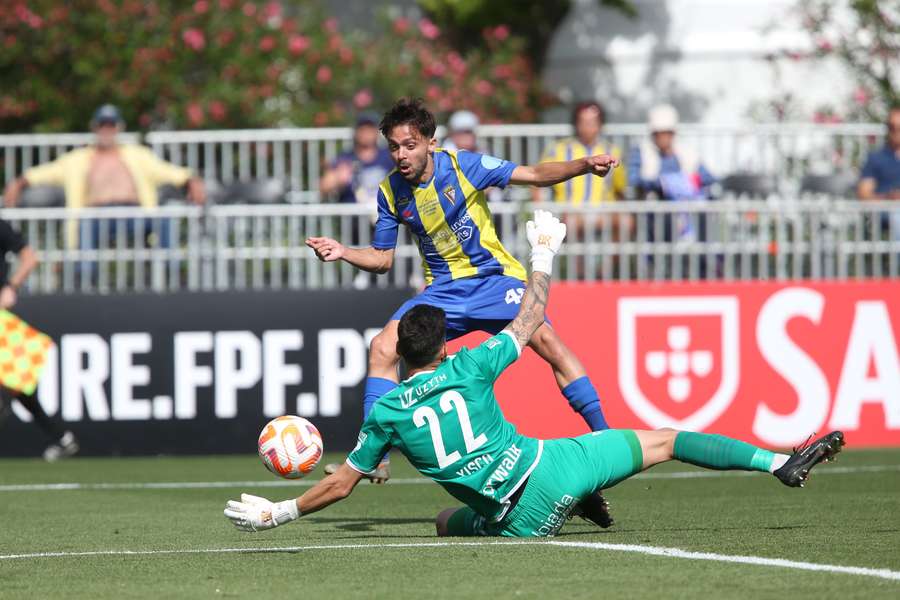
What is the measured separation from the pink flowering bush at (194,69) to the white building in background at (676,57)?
2156 millimetres

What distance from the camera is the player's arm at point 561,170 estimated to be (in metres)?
8.99

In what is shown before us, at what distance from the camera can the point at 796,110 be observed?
848 inches

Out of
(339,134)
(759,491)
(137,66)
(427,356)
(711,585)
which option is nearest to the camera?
(711,585)

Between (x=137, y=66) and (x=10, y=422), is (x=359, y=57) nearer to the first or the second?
(x=137, y=66)

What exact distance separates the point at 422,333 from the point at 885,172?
9.30 m

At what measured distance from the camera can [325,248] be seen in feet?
29.5

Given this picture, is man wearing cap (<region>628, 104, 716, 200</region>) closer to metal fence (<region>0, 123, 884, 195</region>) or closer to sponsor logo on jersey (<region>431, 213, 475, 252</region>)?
metal fence (<region>0, 123, 884, 195</region>)

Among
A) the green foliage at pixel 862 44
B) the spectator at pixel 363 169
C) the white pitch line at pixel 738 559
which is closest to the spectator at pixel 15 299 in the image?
the spectator at pixel 363 169

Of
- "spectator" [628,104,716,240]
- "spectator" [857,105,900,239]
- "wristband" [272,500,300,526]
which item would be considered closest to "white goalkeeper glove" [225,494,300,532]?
"wristband" [272,500,300,526]

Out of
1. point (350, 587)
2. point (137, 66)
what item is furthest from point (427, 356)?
point (137, 66)

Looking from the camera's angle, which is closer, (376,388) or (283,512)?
(283,512)

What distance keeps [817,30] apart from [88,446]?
1042 cm

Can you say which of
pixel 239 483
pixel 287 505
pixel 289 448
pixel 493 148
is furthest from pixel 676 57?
pixel 287 505

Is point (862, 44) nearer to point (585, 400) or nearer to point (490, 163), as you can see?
point (585, 400)
